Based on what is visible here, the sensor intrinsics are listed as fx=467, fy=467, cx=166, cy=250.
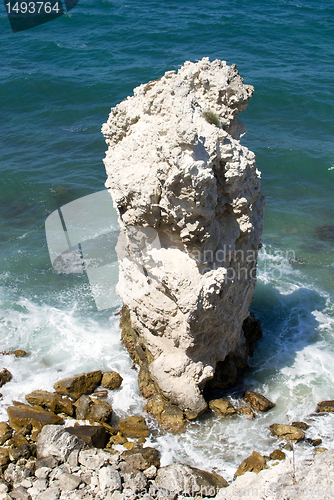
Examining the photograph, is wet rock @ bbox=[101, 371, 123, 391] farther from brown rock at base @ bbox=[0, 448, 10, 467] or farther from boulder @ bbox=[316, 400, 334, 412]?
boulder @ bbox=[316, 400, 334, 412]

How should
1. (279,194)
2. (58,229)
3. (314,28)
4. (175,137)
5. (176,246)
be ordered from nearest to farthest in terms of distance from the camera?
(175,137), (176,246), (58,229), (279,194), (314,28)

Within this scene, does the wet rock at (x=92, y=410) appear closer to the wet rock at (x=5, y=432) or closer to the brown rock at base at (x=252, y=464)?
the wet rock at (x=5, y=432)

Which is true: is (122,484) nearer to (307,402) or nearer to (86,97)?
(307,402)

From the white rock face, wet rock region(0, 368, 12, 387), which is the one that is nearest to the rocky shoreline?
wet rock region(0, 368, 12, 387)

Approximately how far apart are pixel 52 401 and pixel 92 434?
1.58 m

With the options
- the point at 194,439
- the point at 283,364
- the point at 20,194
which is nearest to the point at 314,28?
the point at 20,194

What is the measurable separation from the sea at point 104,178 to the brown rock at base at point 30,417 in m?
0.54

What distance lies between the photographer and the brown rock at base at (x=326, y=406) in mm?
10352

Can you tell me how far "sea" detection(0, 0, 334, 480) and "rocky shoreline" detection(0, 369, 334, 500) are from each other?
313 millimetres

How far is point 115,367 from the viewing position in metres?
11.8

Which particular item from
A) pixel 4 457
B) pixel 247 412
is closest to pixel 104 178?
pixel 247 412

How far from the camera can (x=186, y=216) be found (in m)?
8.48

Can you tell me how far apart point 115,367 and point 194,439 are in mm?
2970

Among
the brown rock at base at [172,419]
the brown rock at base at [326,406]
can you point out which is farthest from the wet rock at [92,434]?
the brown rock at base at [326,406]
